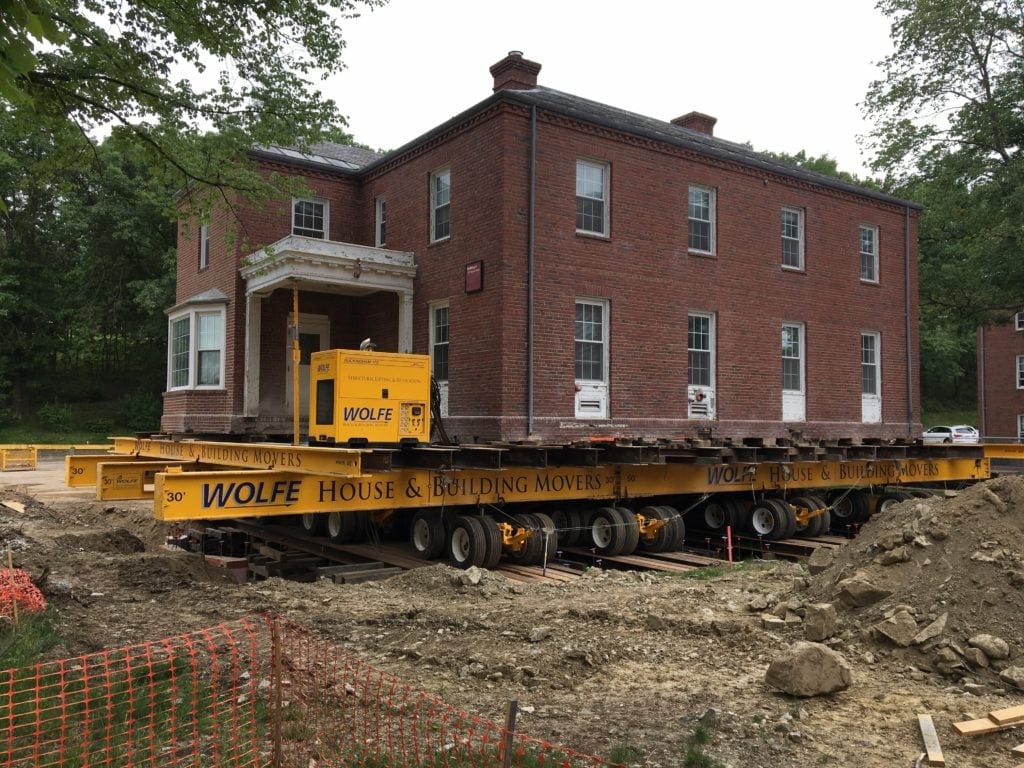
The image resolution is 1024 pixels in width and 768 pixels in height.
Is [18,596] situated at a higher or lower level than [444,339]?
lower

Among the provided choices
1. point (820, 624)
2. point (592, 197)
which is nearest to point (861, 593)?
point (820, 624)

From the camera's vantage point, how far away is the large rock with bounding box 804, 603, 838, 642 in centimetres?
692

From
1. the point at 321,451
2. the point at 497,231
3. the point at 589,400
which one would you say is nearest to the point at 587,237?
the point at 497,231

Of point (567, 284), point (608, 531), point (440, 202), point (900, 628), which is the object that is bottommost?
point (608, 531)

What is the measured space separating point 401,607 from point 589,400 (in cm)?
819

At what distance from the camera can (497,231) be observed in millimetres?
15242

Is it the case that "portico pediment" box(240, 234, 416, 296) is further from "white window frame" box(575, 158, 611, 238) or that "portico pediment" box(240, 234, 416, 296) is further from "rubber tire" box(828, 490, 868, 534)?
"rubber tire" box(828, 490, 868, 534)

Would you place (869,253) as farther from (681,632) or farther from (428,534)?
(681,632)

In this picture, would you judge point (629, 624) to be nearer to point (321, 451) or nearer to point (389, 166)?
point (321, 451)

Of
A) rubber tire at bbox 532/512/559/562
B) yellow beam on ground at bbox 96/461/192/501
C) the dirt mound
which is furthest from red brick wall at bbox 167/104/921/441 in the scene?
the dirt mound

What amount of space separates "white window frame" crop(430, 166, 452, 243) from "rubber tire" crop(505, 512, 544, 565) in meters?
6.94

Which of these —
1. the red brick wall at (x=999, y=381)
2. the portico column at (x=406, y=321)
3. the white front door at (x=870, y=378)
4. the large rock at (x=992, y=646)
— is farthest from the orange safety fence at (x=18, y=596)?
the red brick wall at (x=999, y=381)

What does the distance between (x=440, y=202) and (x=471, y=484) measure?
768cm

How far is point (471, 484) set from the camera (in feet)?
39.2
